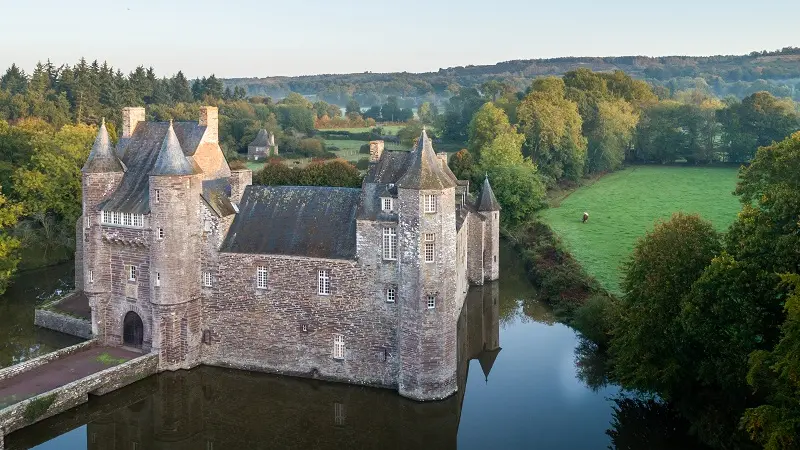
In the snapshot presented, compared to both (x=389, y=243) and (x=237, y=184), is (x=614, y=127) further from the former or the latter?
(x=389, y=243)

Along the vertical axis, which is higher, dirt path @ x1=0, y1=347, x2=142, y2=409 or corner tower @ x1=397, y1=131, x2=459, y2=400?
corner tower @ x1=397, y1=131, x2=459, y2=400

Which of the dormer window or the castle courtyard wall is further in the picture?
the dormer window

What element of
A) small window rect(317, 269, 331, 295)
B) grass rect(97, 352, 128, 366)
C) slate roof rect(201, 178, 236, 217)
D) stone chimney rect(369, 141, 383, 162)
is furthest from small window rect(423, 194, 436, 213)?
grass rect(97, 352, 128, 366)

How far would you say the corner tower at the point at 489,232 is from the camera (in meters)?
46.1

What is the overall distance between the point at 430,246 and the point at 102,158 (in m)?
15.7

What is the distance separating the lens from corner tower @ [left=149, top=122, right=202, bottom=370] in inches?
1150

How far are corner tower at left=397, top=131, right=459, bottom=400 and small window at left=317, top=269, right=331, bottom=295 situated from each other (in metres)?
3.13

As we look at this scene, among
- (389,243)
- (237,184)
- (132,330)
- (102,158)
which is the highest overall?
(102,158)

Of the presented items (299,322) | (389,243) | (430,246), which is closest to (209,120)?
(299,322)

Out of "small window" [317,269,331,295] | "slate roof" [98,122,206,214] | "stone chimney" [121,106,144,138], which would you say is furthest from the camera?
"stone chimney" [121,106,144,138]

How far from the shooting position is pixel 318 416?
86.8ft

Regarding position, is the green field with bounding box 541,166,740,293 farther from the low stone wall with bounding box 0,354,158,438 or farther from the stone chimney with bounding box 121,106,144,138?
the stone chimney with bounding box 121,106,144,138

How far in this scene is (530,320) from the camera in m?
40.1

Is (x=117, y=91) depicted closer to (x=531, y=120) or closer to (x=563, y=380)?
(x=531, y=120)
